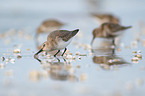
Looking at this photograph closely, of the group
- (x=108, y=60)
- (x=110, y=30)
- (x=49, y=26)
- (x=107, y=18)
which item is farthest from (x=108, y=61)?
(x=107, y=18)

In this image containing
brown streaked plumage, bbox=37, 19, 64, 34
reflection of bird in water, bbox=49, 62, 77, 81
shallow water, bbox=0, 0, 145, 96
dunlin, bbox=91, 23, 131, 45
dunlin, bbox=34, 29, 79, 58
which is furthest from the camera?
brown streaked plumage, bbox=37, 19, 64, 34

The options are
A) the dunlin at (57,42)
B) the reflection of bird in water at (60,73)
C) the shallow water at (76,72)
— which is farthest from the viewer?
the dunlin at (57,42)

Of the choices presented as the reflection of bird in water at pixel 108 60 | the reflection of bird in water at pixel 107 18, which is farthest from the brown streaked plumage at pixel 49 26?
the reflection of bird in water at pixel 108 60

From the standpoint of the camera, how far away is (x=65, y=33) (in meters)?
7.00

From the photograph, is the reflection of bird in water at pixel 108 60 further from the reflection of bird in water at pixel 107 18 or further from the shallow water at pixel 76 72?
the reflection of bird in water at pixel 107 18

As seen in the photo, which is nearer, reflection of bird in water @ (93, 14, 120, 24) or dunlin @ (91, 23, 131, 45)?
dunlin @ (91, 23, 131, 45)

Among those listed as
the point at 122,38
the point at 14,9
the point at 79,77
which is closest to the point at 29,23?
the point at 14,9

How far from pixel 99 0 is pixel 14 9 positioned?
5.43 meters

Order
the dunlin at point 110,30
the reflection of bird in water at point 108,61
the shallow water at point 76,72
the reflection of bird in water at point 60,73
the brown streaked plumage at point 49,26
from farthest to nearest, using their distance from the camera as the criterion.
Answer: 1. the brown streaked plumage at point 49,26
2. the dunlin at point 110,30
3. the reflection of bird in water at point 108,61
4. the reflection of bird in water at point 60,73
5. the shallow water at point 76,72

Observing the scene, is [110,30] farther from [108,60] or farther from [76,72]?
[76,72]

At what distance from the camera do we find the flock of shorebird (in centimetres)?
682

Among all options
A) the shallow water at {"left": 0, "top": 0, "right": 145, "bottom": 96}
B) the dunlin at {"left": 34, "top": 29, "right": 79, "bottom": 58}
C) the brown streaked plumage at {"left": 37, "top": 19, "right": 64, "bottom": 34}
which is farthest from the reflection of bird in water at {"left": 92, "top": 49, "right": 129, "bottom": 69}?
the brown streaked plumage at {"left": 37, "top": 19, "right": 64, "bottom": 34}

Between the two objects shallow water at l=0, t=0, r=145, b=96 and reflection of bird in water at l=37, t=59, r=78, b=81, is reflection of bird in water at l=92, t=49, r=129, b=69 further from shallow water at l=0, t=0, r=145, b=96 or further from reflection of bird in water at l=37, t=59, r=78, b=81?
reflection of bird in water at l=37, t=59, r=78, b=81

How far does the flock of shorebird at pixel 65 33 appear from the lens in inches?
268
